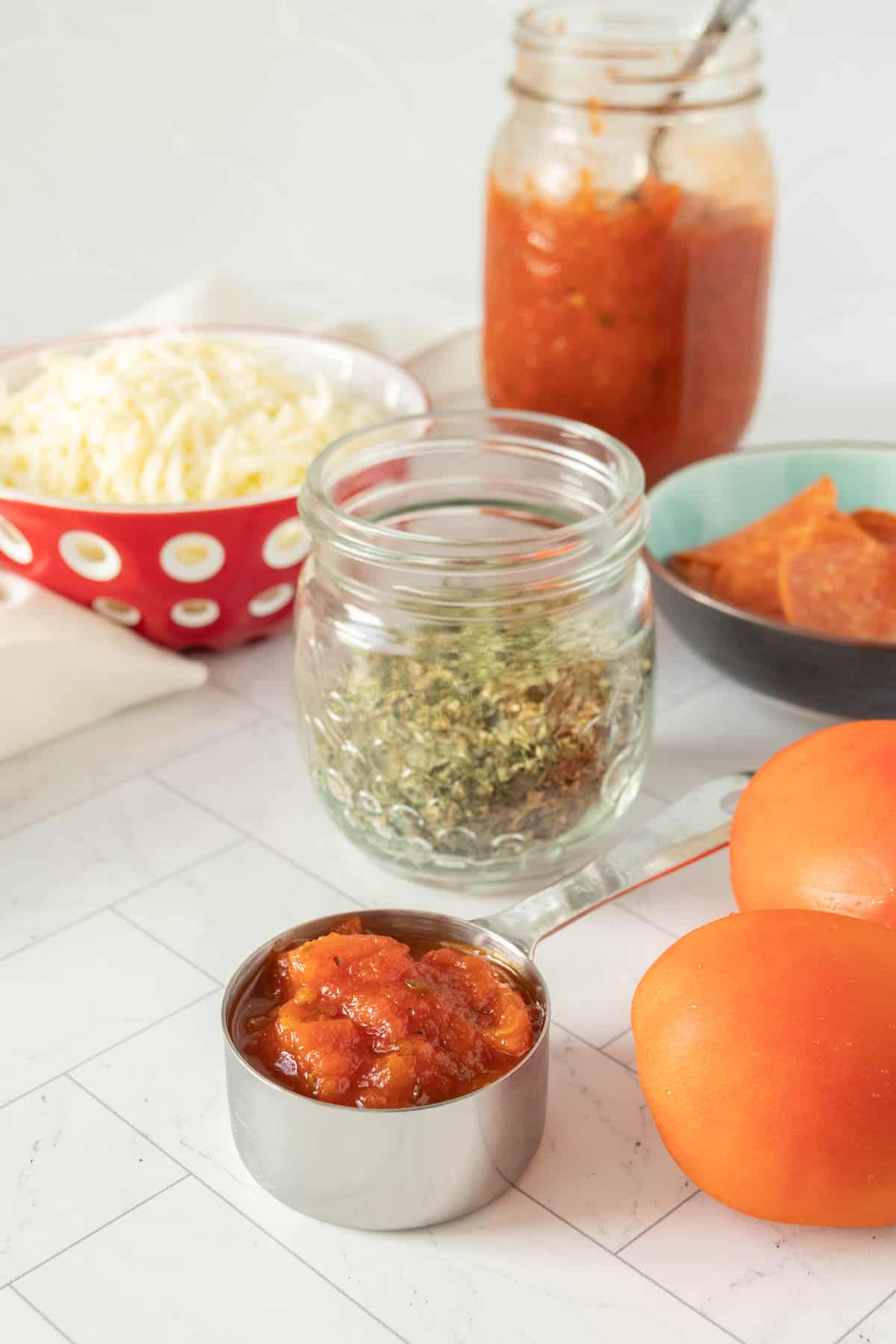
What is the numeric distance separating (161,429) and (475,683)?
453 millimetres

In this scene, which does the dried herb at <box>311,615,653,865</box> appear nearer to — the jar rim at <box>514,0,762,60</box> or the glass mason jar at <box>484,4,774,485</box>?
the glass mason jar at <box>484,4,774,485</box>

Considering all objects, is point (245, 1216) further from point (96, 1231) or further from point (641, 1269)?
point (641, 1269)

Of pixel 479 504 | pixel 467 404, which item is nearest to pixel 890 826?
pixel 479 504

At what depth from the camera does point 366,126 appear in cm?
203

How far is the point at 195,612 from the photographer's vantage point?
1259 mm

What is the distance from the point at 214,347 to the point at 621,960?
0.70 meters

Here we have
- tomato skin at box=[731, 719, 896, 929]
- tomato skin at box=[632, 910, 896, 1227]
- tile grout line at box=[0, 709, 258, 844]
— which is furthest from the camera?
tile grout line at box=[0, 709, 258, 844]

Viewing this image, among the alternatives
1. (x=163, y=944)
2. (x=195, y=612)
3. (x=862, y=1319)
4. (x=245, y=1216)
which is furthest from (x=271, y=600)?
(x=862, y=1319)

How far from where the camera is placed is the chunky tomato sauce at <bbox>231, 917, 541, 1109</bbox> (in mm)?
753

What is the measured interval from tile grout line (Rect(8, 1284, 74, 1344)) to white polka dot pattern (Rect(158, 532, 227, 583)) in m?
0.60

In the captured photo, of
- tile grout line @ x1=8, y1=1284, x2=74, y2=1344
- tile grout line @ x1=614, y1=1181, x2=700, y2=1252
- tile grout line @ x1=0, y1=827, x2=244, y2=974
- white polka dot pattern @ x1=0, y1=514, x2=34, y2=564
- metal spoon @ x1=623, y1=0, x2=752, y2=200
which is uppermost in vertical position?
metal spoon @ x1=623, y1=0, x2=752, y2=200

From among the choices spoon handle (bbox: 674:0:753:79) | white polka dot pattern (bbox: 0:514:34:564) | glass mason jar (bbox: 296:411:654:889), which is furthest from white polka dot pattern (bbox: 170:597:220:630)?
spoon handle (bbox: 674:0:753:79)

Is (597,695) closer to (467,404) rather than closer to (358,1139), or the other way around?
(358,1139)

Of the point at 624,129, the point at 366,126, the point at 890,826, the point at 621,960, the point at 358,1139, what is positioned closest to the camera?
the point at 358,1139
